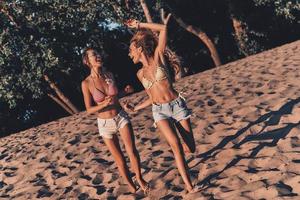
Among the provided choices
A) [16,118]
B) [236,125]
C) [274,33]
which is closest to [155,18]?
[274,33]

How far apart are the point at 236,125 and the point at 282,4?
44.3ft

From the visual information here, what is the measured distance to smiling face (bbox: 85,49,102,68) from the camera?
5.31 m

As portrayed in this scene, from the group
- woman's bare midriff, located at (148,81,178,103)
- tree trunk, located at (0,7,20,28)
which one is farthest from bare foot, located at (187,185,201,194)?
tree trunk, located at (0,7,20,28)

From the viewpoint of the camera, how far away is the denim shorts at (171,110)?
530cm

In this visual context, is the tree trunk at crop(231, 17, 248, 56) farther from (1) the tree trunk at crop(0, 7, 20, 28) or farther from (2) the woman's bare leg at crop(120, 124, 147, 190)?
(2) the woman's bare leg at crop(120, 124, 147, 190)

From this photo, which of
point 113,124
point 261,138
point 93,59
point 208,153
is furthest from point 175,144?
point 261,138

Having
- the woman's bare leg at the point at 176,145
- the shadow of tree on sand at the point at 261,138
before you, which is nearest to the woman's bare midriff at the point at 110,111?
the woman's bare leg at the point at 176,145

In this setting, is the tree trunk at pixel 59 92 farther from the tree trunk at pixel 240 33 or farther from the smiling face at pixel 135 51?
the smiling face at pixel 135 51

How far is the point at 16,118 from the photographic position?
21.3 m

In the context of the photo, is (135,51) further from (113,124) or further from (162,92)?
(113,124)

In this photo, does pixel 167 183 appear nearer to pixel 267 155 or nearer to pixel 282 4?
pixel 267 155

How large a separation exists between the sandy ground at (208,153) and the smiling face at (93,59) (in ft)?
6.02

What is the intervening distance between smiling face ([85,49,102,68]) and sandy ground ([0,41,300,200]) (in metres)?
1.84

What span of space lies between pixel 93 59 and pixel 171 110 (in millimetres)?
1121
